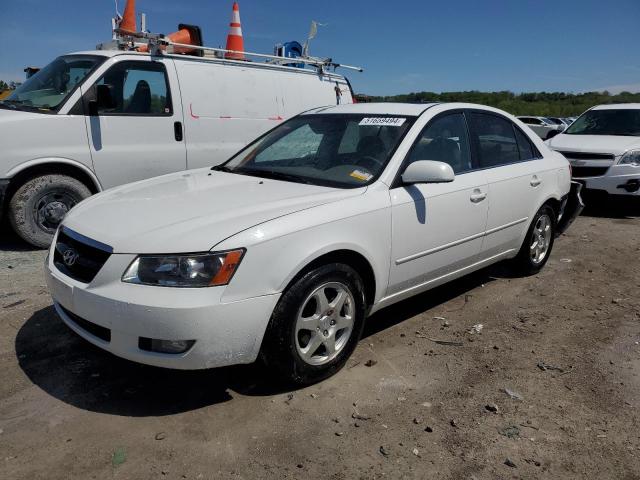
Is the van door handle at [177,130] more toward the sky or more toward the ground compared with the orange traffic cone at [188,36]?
more toward the ground

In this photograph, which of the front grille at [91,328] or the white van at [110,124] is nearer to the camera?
the front grille at [91,328]

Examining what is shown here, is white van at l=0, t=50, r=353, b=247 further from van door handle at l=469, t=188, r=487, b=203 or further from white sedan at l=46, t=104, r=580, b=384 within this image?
van door handle at l=469, t=188, r=487, b=203

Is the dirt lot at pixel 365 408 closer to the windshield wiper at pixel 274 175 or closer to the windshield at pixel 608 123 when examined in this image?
the windshield wiper at pixel 274 175

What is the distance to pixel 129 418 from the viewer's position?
2.72 meters

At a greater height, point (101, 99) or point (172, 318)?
point (101, 99)

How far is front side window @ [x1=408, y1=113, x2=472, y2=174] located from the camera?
371cm

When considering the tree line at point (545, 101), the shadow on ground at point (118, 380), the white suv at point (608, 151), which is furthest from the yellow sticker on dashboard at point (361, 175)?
the tree line at point (545, 101)

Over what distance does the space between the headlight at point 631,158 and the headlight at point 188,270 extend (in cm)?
748

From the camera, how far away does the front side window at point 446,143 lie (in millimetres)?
3709

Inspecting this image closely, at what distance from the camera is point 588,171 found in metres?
8.30

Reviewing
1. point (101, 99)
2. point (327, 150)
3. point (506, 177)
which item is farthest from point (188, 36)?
point (506, 177)

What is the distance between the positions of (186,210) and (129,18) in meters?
5.39

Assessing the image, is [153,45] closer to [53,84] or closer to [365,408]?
[53,84]

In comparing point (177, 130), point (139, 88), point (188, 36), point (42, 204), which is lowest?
point (42, 204)
